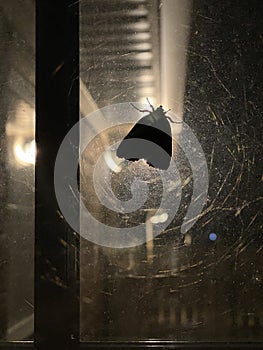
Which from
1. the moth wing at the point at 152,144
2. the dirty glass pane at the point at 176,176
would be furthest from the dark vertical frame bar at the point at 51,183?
the moth wing at the point at 152,144

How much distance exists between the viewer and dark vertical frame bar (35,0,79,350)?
1051 mm

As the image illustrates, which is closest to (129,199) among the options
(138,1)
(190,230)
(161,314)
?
(190,230)

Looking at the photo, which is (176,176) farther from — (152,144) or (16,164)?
(16,164)

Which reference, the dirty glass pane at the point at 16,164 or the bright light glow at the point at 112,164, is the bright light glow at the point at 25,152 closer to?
the dirty glass pane at the point at 16,164

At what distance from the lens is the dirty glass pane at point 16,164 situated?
113 centimetres

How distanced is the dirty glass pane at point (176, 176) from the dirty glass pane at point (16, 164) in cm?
13

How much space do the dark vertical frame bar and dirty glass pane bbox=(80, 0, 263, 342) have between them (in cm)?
7

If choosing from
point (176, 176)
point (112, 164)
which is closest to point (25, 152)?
point (112, 164)

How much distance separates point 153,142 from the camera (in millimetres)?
1131

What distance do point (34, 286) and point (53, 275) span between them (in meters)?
0.09

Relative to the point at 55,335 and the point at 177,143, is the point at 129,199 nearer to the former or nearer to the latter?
the point at 177,143

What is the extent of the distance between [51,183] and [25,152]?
128 millimetres

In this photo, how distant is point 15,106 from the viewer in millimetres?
1157

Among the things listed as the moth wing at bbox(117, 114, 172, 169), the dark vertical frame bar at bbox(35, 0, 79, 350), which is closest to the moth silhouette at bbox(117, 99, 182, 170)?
the moth wing at bbox(117, 114, 172, 169)
